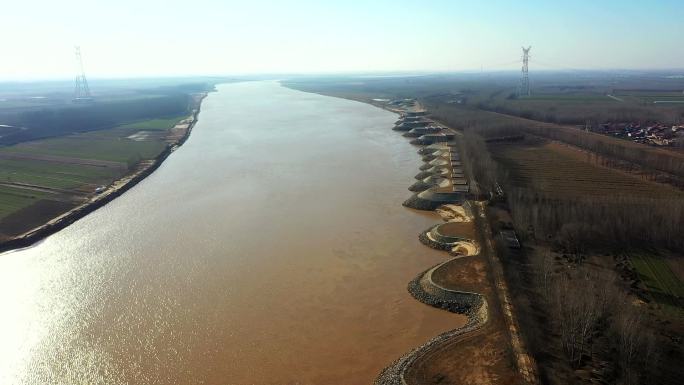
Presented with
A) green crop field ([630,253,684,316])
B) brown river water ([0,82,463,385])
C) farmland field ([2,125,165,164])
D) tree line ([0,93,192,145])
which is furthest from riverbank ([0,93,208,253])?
green crop field ([630,253,684,316])

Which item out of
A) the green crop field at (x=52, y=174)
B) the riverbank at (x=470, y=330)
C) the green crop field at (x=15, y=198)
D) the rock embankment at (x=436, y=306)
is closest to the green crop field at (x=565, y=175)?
the riverbank at (x=470, y=330)

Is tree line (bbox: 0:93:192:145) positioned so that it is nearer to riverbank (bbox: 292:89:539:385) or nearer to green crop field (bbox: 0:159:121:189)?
green crop field (bbox: 0:159:121:189)

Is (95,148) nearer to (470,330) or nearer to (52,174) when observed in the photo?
(52,174)

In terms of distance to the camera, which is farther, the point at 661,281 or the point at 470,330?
the point at 661,281

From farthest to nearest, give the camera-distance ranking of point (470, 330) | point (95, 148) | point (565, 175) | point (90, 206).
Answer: point (95, 148) < point (565, 175) < point (90, 206) < point (470, 330)

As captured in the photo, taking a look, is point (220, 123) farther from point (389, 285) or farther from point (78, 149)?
point (389, 285)

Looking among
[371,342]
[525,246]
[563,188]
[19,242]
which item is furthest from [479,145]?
[19,242]

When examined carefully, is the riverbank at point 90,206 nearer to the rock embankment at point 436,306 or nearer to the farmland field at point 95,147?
the farmland field at point 95,147

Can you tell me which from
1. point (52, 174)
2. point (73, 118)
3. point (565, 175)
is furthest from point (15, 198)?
point (73, 118)
